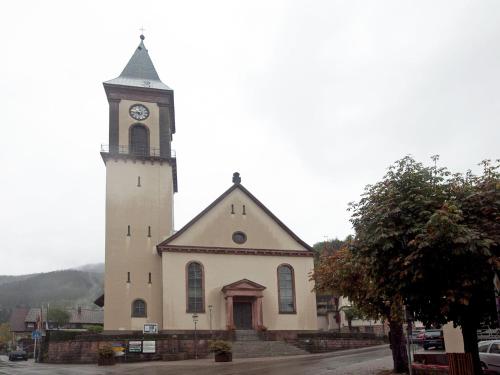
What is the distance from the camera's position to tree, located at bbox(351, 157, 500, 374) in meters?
12.8

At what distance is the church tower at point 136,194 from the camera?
39219 millimetres

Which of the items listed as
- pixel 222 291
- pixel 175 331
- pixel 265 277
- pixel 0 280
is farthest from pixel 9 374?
pixel 0 280

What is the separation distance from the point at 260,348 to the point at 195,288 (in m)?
7.28

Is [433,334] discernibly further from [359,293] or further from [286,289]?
[286,289]

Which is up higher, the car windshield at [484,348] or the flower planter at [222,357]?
the car windshield at [484,348]

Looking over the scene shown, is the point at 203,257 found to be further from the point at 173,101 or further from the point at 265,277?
the point at 173,101

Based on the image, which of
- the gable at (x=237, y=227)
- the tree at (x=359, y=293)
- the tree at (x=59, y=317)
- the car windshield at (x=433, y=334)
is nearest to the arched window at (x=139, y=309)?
the gable at (x=237, y=227)

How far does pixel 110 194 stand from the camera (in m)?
41.6

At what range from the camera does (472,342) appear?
47.7 ft

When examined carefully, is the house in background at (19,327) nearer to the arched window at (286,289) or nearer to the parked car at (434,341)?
the arched window at (286,289)

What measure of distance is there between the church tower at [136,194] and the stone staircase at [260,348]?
23.3ft

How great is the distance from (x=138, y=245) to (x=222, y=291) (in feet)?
23.4

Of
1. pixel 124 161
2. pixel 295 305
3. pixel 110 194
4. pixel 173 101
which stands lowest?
pixel 295 305

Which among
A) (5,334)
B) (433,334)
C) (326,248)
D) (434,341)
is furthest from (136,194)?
(5,334)
